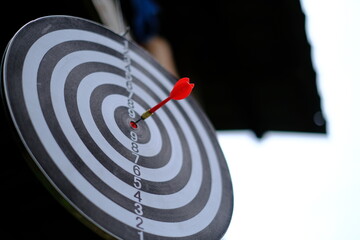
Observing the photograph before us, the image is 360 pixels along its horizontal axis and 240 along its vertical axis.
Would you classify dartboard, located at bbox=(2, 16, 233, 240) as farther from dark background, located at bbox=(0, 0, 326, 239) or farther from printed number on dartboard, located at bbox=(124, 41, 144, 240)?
dark background, located at bbox=(0, 0, 326, 239)

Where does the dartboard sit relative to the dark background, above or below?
below

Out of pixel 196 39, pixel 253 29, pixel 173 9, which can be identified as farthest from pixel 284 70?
pixel 173 9

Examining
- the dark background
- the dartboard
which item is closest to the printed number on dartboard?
the dartboard

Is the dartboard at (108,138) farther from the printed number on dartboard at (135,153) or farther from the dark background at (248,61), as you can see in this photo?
the dark background at (248,61)

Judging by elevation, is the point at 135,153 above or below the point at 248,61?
Answer: below

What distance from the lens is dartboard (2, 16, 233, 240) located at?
73 centimetres

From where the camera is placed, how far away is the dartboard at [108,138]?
2.39ft

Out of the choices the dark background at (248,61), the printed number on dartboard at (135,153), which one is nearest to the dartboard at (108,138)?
the printed number on dartboard at (135,153)

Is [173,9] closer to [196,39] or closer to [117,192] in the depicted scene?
[196,39]

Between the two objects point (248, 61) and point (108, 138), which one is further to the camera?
point (248, 61)

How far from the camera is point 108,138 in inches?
34.9

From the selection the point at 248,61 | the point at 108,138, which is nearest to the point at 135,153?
the point at 108,138

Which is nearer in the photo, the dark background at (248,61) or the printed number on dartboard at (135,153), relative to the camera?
the printed number on dartboard at (135,153)

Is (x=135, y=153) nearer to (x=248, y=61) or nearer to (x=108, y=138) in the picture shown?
(x=108, y=138)
